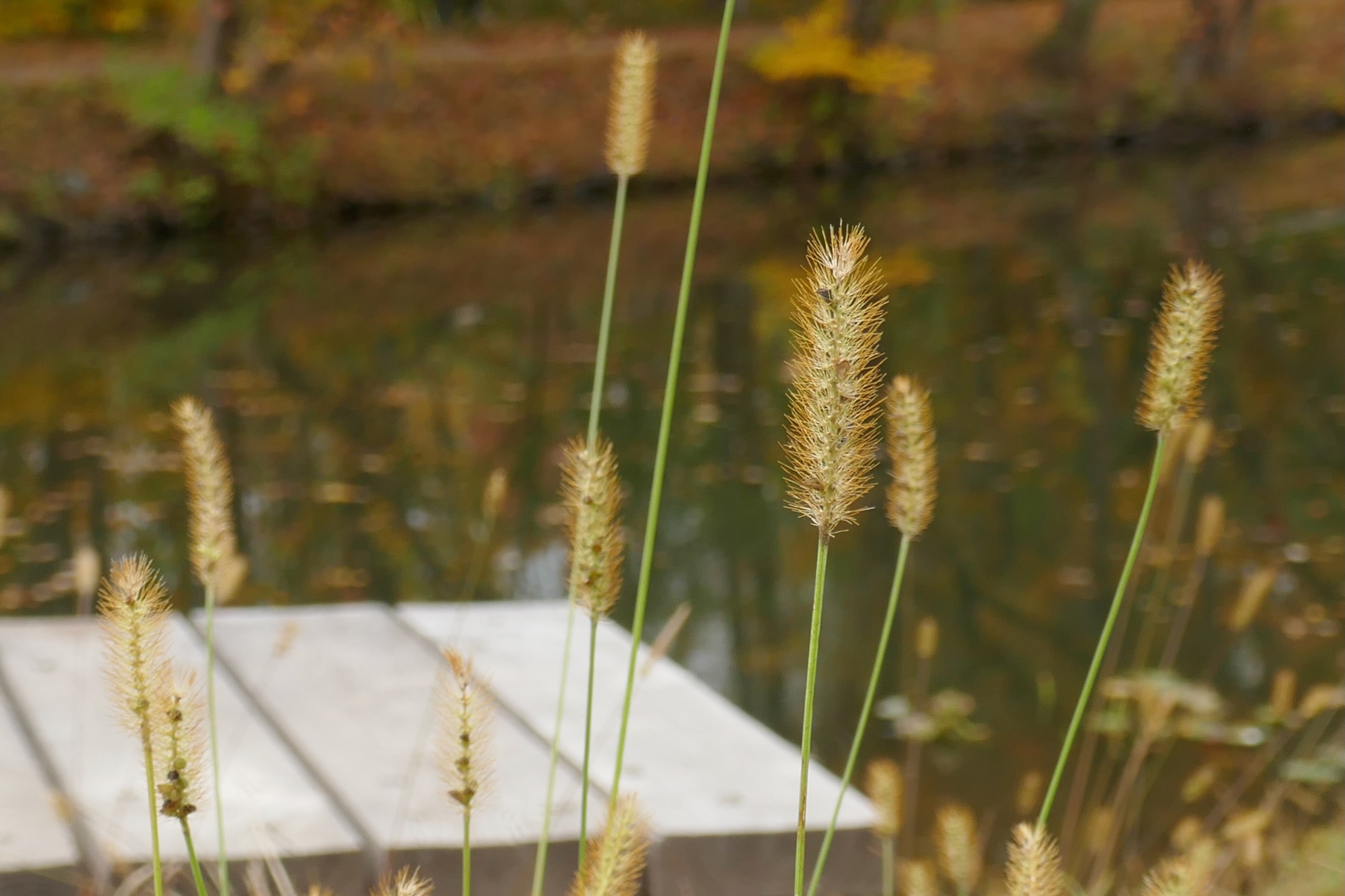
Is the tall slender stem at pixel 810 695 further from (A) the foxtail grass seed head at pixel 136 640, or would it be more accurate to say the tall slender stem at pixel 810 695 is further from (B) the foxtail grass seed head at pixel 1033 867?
(A) the foxtail grass seed head at pixel 136 640

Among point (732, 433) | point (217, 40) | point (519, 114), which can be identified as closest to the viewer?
point (732, 433)

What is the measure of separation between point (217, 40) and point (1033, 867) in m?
16.2

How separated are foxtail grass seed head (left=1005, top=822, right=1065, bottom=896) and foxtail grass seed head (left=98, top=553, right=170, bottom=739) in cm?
43

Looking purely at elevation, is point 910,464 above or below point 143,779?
above

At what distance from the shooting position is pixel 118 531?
20.4 ft

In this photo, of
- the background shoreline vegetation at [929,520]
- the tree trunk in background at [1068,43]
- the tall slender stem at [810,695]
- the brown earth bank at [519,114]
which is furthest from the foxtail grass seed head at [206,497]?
the tree trunk in background at [1068,43]

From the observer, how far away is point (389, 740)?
2242mm

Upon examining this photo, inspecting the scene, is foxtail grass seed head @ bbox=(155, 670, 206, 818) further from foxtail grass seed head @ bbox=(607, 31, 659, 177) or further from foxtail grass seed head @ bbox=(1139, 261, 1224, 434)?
foxtail grass seed head @ bbox=(1139, 261, 1224, 434)

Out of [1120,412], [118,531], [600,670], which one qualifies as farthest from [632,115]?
[1120,412]

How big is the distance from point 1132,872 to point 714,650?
5.51 feet

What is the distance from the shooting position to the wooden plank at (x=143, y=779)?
1.85 meters

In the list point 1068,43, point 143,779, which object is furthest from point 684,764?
point 1068,43

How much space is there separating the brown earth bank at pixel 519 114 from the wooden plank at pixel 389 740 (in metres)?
12.2

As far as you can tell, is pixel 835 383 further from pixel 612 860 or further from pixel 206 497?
pixel 206 497
